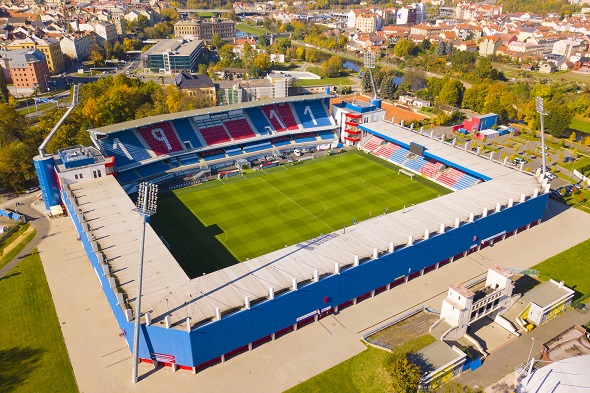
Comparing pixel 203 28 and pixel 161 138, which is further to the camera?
pixel 203 28

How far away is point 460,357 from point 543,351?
7.63 metres

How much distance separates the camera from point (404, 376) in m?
30.8

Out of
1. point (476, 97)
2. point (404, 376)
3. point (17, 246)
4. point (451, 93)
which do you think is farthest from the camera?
point (451, 93)

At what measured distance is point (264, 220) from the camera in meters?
55.0

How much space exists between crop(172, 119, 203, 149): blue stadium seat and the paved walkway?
79.3 feet

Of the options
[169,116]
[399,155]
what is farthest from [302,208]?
[169,116]

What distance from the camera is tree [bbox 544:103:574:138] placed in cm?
8112

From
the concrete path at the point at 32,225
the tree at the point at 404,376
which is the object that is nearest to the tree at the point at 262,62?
the concrete path at the point at 32,225

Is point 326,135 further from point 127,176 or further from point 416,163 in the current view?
point 127,176

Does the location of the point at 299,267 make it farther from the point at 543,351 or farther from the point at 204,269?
the point at 543,351

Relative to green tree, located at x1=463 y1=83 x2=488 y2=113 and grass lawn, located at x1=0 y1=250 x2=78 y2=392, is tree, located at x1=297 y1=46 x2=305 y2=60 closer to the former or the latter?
green tree, located at x1=463 y1=83 x2=488 y2=113

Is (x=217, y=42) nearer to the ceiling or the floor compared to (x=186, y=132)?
nearer to the ceiling

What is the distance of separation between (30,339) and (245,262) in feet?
62.0

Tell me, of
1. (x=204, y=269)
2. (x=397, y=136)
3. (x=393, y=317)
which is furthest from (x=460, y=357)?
(x=397, y=136)
